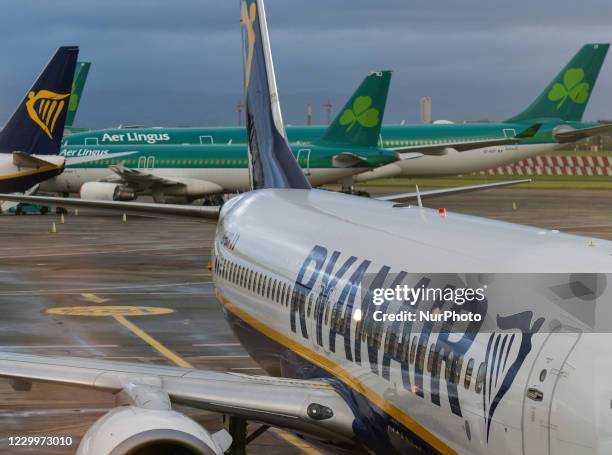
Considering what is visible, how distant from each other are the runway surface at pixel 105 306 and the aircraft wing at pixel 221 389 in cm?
Result: 411

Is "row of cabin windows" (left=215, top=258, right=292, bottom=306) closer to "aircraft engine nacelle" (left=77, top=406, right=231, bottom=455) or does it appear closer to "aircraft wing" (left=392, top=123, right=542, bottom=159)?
"aircraft engine nacelle" (left=77, top=406, right=231, bottom=455)

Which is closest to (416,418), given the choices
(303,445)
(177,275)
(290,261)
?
(290,261)

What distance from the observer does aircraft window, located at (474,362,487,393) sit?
33.7 feet

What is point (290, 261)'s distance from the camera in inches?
661

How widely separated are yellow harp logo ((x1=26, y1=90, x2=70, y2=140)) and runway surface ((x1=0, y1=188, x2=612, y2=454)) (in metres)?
5.29

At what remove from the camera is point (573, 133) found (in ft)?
275

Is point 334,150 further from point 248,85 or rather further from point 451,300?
point 451,300

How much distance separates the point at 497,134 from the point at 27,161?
3843 cm

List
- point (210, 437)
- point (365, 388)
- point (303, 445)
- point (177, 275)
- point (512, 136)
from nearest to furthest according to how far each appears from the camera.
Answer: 1. point (210, 437)
2. point (365, 388)
3. point (303, 445)
4. point (177, 275)
5. point (512, 136)

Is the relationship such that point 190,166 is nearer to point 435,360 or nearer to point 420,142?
point 420,142

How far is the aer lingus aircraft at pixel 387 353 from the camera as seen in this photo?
9.47 m

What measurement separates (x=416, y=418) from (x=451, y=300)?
1.21 m

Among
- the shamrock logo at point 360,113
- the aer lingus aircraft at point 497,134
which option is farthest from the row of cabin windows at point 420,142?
the shamrock logo at point 360,113

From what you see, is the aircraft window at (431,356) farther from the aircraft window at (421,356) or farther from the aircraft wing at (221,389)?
the aircraft wing at (221,389)
